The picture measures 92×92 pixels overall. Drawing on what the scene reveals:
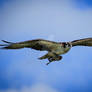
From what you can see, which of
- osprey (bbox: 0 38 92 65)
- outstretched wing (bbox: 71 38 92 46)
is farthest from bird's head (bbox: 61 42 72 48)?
outstretched wing (bbox: 71 38 92 46)

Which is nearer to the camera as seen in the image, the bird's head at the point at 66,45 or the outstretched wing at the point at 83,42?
the bird's head at the point at 66,45

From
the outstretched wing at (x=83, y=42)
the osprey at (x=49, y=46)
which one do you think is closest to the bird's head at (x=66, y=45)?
the osprey at (x=49, y=46)

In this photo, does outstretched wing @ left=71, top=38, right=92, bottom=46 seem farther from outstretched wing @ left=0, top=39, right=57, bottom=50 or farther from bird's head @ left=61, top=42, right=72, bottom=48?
outstretched wing @ left=0, top=39, right=57, bottom=50

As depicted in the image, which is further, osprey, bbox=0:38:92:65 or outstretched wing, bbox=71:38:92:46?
outstretched wing, bbox=71:38:92:46

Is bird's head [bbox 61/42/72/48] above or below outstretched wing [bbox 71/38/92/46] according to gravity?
below

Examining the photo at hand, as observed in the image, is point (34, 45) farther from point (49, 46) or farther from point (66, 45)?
point (66, 45)

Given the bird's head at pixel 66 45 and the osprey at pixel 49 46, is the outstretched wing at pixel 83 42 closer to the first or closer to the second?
the osprey at pixel 49 46

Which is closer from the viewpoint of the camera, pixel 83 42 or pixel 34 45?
pixel 34 45

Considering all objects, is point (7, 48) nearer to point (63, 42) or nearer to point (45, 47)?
point (45, 47)

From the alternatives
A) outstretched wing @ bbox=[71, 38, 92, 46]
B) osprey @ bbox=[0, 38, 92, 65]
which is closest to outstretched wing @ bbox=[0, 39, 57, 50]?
osprey @ bbox=[0, 38, 92, 65]

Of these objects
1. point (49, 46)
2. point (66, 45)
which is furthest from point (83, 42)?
point (49, 46)

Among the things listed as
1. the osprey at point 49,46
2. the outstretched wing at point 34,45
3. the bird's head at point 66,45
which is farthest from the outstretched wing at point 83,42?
the outstretched wing at point 34,45

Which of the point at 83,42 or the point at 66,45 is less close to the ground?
the point at 83,42

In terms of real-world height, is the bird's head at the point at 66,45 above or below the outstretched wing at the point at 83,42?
below
